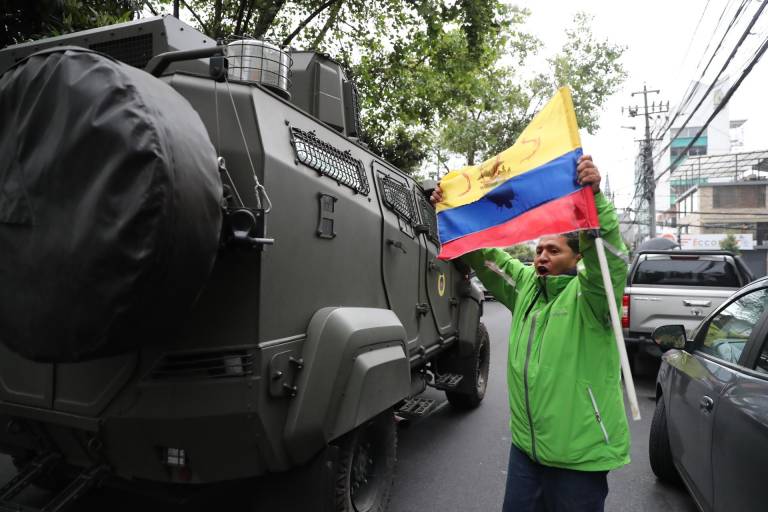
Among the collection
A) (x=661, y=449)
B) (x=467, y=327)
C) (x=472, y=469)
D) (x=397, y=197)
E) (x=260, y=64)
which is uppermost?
(x=260, y=64)

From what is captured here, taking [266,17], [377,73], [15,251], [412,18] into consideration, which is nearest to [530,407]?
[15,251]

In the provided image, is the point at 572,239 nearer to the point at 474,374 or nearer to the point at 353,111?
the point at 353,111

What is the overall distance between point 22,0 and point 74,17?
2.34 ft

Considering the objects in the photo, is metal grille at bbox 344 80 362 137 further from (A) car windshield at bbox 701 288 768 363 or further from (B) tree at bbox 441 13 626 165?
(B) tree at bbox 441 13 626 165

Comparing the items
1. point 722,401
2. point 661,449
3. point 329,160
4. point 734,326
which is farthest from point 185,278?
point 661,449

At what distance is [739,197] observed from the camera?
1672 inches

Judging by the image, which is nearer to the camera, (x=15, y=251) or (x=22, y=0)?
(x=15, y=251)

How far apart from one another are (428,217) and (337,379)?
240 centimetres

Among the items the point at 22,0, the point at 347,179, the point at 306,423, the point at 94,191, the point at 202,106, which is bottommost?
the point at 306,423

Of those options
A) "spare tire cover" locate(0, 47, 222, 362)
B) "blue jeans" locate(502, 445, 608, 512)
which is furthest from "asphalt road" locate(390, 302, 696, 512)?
"spare tire cover" locate(0, 47, 222, 362)

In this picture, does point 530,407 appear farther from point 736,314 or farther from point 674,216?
point 674,216

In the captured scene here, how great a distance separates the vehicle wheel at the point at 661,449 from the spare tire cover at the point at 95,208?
3435 millimetres

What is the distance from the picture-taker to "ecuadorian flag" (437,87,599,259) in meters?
2.40

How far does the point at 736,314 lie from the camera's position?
299cm
